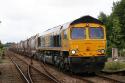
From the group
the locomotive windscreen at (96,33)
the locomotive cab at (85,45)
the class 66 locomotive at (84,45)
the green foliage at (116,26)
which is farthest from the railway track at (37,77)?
the green foliage at (116,26)

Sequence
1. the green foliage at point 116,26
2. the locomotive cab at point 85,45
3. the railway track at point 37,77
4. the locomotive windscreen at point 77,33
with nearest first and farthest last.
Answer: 1. the railway track at point 37,77
2. the locomotive cab at point 85,45
3. the locomotive windscreen at point 77,33
4. the green foliage at point 116,26

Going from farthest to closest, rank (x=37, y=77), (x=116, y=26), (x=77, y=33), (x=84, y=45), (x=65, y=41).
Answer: (x=116, y=26) → (x=65, y=41) → (x=37, y=77) → (x=77, y=33) → (x=84, y=45)

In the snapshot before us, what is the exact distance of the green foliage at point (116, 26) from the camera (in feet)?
239

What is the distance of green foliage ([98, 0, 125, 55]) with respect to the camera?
72750 millimetres

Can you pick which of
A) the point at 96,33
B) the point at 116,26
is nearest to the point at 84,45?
the point at 96,33

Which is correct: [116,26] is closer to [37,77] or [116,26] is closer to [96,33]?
[96,33]

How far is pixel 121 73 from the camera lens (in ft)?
72.0

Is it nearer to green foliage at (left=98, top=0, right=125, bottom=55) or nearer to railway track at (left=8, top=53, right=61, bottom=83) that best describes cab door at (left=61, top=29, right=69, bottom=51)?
railway track at (left=8, top=53, right=61, bottom=83)

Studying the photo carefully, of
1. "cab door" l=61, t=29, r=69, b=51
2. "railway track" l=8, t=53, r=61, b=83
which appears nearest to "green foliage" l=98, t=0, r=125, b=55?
"railway track" l=8, t=53, r=61, b=83

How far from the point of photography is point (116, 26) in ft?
240

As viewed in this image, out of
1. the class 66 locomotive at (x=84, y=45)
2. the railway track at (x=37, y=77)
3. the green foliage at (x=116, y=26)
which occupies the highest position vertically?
the green foliage at (x=116, y=26)

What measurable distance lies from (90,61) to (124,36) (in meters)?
56.0

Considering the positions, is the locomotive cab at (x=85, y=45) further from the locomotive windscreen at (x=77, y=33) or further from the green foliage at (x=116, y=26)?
the green foliage at (x=116, y=26)

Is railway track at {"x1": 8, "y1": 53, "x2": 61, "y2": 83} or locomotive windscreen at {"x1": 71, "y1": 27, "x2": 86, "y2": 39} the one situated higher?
locomotive windscreen at {"x1": 71, "y1": 27, "x2": 86, "y2": 39}
